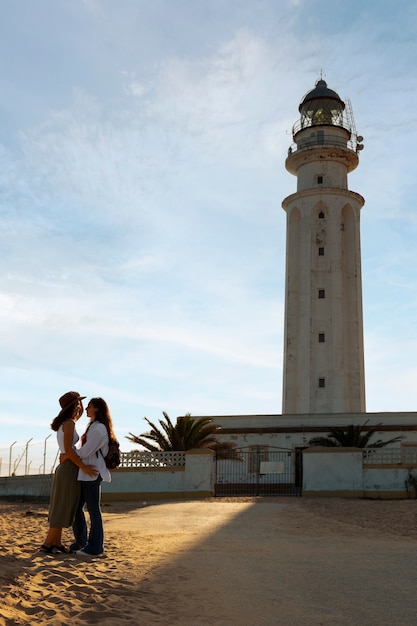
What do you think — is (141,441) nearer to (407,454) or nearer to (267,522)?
(407,454)

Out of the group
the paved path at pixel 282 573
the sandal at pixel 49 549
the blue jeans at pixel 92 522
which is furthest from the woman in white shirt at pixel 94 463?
the paved path at pixel 282 573

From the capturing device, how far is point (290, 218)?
40.6 m

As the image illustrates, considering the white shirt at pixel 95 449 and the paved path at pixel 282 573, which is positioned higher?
the white shirt at pixel 95 449

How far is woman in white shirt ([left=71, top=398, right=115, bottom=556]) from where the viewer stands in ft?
23.0

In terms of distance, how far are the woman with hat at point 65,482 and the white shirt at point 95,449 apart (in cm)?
5

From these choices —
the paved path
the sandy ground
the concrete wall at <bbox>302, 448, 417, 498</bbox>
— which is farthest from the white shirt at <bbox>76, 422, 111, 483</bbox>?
the concrete wall at <bbox>302, 448, 417, 498</bbox>

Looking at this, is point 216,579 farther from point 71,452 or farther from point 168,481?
point 168,481

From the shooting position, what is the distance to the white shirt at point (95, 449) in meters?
6.97

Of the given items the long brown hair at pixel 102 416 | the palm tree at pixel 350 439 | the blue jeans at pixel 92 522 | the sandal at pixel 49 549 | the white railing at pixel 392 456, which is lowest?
the sandal at pixel 49 549

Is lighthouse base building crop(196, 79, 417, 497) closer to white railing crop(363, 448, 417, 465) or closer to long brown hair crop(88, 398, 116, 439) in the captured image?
white railing crop(363, 448, 417, 465)

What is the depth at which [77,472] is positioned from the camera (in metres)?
7.09

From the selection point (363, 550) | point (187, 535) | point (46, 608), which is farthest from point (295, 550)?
point (46, 608)

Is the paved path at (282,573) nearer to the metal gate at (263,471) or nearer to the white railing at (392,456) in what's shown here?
the white railing at (392,456)

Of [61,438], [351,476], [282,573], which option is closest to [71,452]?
[61,438]
